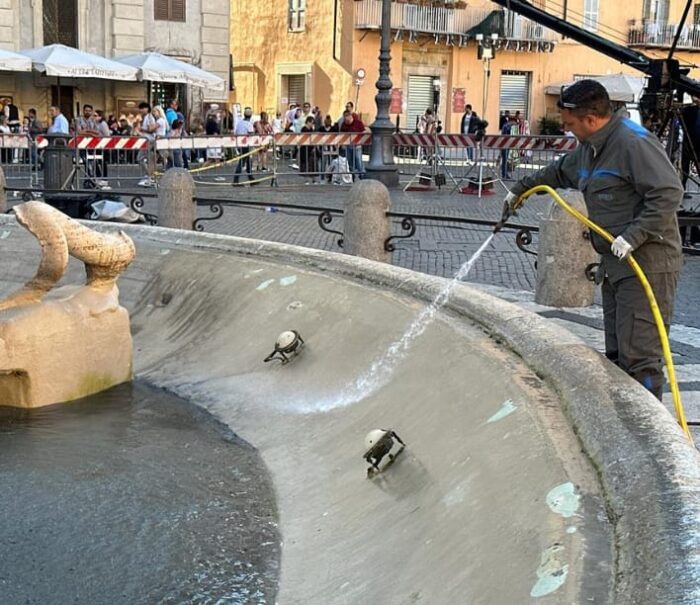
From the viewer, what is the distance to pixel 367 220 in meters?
9.36

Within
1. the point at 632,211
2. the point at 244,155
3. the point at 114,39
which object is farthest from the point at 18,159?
the point at 632,211

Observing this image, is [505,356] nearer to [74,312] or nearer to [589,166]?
[589,166]

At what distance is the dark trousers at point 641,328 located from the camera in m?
4.45

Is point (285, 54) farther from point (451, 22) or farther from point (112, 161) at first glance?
point (112, 161)

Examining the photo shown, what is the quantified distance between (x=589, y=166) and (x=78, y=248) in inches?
108

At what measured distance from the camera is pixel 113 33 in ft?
103

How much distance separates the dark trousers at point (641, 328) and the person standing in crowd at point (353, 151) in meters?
17.6

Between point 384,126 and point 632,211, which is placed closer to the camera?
point 632,211

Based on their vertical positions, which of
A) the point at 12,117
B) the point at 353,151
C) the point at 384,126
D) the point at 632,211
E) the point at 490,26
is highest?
the point at 490,26

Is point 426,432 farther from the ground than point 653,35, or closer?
closer

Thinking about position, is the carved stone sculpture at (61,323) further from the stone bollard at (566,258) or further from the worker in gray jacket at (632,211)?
the stone bollard at (566,258)

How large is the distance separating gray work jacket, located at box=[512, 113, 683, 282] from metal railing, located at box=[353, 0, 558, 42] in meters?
35.8

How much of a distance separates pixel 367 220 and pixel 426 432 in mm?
5280

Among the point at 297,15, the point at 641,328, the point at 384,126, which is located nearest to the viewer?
the point at 641,328
